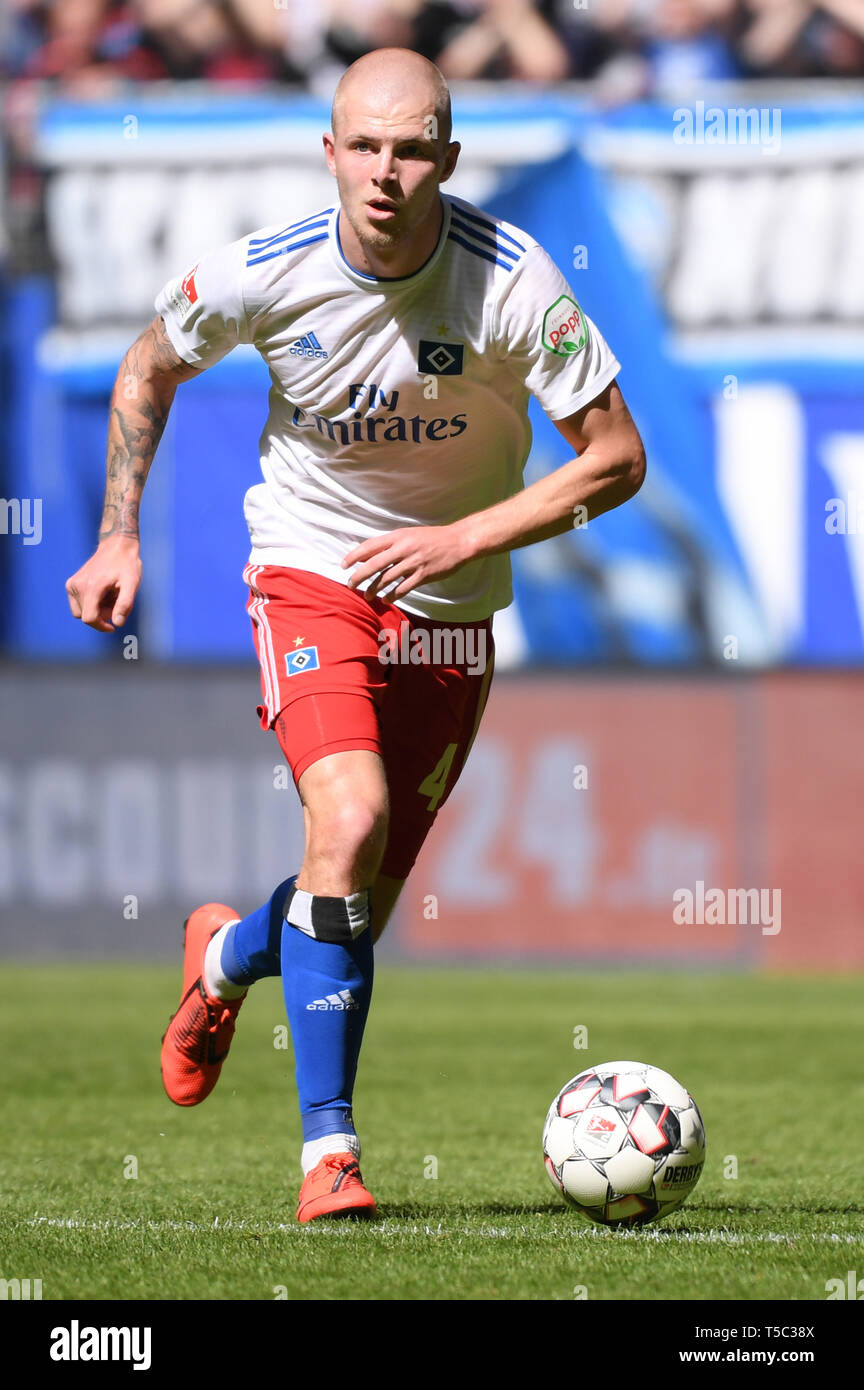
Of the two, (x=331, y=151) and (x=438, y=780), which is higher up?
(x=331, y=151)

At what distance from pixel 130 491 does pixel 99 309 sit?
14516 millimetres

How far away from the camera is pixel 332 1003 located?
14.9 feet

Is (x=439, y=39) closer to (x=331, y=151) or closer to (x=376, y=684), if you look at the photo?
(x=331, y=151)

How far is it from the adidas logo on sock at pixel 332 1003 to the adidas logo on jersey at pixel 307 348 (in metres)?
1.46

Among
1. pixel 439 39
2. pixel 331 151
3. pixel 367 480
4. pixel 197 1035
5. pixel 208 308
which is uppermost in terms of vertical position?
pixel 439 39

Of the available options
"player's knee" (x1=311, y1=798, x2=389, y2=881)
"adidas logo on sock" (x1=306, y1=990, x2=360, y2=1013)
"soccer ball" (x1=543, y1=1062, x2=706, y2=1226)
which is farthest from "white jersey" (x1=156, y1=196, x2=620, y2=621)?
"soccer ball" (x1=543, y1=1062, x2=706, y2=1226)

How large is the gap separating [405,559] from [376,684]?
1.61ft

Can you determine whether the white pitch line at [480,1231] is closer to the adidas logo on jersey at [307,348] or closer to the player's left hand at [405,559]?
the player's left hand at [405,559]

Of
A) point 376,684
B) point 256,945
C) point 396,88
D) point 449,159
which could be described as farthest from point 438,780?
point 396,88

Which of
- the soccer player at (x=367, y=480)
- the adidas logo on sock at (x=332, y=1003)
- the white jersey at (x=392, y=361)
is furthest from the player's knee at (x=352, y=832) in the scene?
the white jersey at (x=392, y=361)

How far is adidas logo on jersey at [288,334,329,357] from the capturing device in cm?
473

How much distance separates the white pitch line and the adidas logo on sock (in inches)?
18.2
